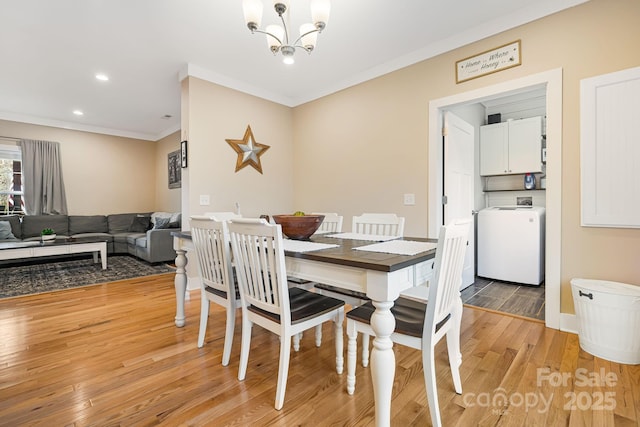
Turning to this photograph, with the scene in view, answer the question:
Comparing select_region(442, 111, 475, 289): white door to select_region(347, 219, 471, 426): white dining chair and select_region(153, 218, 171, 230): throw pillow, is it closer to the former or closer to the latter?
select_region(347, 219, 471, 426): white dining chair

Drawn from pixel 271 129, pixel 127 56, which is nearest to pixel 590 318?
pixel 271 129

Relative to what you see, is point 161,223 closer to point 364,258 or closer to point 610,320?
point 364,258

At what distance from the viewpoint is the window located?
5.18m

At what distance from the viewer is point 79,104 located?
4582 millimetres

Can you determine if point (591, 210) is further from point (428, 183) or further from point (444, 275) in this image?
point (444, 275)

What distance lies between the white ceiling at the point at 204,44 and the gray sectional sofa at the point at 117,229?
Result: 197cm

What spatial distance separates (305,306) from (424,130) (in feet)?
7.31

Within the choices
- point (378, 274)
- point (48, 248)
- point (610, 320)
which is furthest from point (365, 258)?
point (48, 248)

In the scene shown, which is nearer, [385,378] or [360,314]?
[385,378]

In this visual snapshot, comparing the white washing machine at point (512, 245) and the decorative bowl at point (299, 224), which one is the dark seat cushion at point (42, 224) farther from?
the white washing machine at point (512, 245)

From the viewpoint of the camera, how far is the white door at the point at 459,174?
2.97m

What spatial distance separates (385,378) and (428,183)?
86.4 inches

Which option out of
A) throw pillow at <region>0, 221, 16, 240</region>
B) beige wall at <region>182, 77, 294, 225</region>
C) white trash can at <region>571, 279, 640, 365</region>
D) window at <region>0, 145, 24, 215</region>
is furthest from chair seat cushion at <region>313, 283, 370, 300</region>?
window at <region>0, 145, 24, 215</region>

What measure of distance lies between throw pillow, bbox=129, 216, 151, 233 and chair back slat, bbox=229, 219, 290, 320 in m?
5.31
